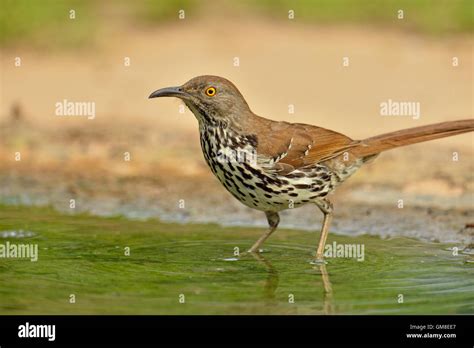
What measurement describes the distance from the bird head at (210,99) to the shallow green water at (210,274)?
41.9 inches

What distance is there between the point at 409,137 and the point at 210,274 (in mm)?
2151

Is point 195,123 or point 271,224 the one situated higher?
point 195,123

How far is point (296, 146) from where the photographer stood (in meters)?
8.26

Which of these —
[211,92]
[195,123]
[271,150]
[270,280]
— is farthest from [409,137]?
[195,123]

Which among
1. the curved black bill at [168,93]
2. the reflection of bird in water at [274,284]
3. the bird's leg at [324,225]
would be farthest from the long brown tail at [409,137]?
the curved black bill at [168,93]

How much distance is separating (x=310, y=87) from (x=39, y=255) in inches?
240

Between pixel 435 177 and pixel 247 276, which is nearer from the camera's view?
pixel 247 276

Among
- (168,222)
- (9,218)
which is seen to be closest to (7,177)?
(9,218)

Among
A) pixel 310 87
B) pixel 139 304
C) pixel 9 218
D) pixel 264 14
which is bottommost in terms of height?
pixel 139 304

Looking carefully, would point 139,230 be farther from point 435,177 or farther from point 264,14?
point 264,14

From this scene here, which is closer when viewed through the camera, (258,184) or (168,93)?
(258,184)

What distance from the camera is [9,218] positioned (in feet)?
30.8

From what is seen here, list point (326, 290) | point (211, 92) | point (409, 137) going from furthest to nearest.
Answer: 1. point (409, 137)
2. point (211, 92)
3. point (326, 290)

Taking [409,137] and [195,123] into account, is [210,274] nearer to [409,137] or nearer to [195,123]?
[409,137]
